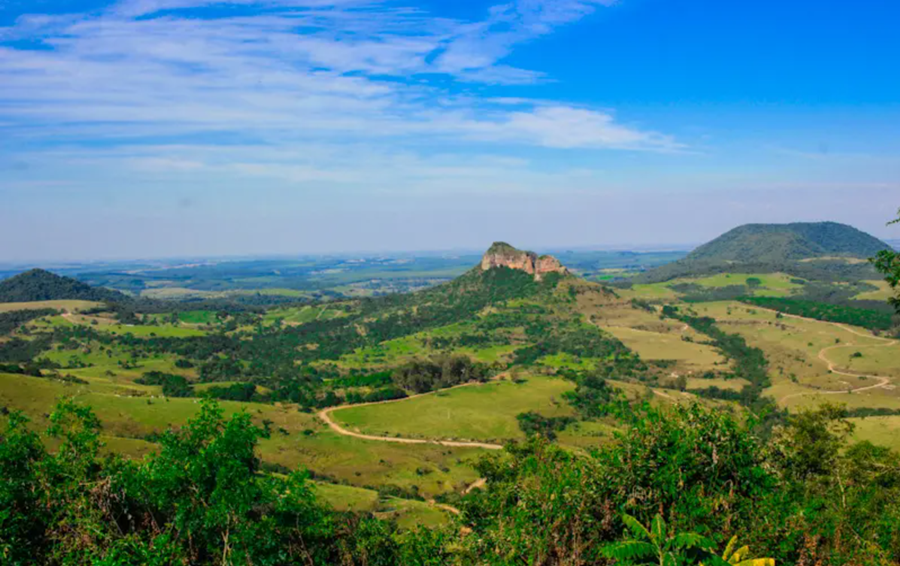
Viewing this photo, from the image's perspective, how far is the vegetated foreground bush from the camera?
46.3ft

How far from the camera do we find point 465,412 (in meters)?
95.9

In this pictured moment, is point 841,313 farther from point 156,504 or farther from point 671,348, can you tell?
point 156,504

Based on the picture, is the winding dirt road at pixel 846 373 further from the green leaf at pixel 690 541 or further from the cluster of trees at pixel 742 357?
the green leaf at pixel 690 541

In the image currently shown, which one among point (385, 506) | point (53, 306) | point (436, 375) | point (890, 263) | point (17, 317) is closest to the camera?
point (890, 263)

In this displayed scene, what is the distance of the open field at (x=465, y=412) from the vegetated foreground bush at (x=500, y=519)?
67.5 m

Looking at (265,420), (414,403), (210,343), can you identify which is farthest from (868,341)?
(210,343)

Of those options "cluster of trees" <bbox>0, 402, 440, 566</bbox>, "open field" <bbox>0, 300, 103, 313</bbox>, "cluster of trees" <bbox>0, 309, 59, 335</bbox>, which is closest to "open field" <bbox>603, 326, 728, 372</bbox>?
"cluster of trees" <bbox>0, 402, 440, 566</bbox>

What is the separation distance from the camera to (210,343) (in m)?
164

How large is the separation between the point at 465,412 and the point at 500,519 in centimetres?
7964

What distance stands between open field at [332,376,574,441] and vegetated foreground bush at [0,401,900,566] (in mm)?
67490

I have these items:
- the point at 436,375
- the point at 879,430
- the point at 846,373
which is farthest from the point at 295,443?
the point at 846,373

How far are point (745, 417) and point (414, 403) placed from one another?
8684 cm

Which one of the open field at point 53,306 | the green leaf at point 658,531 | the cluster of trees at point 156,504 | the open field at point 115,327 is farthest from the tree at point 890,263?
the open field at point 53,306

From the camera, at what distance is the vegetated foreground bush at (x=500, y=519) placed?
1410 centimetres
